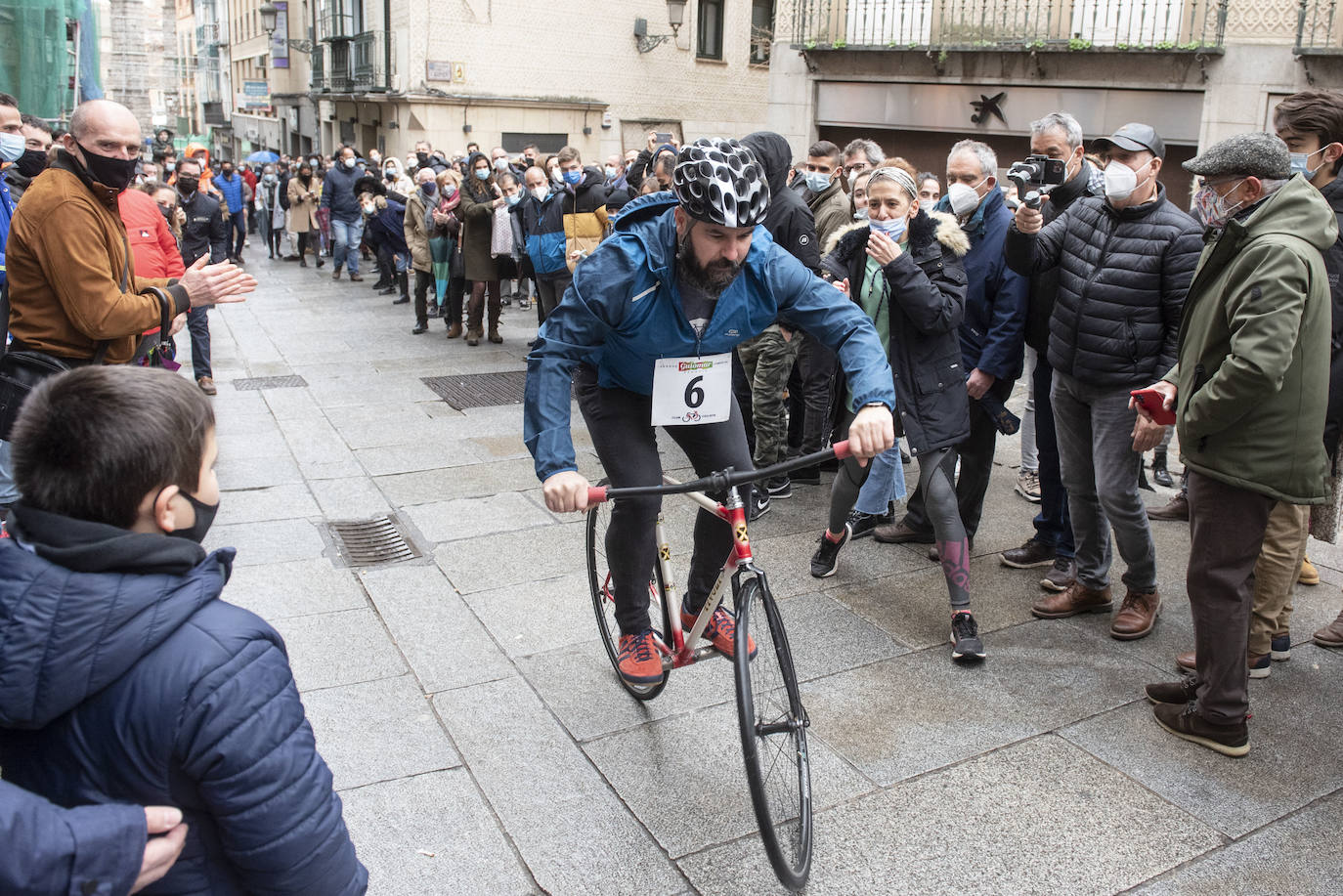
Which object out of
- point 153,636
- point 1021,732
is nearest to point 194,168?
point 1021,732

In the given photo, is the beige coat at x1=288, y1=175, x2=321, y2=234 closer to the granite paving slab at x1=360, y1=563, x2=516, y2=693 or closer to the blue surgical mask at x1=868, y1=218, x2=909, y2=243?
the granite paving slab at x1=360, y1=563, x2=516, y2=693

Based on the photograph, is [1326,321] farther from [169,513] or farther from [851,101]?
[851,101]

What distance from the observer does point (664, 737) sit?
3883 mm

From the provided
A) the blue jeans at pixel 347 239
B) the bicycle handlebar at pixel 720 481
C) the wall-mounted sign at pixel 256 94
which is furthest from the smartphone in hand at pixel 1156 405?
the wall-mounted sign at pixel 256 94

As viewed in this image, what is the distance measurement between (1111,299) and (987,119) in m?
15.8

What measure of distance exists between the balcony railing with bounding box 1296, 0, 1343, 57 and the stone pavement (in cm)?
1182

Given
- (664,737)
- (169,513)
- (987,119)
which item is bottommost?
(664,737)

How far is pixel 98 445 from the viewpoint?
5.54 ft

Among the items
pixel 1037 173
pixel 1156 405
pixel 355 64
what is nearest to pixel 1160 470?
pixel 1037 173

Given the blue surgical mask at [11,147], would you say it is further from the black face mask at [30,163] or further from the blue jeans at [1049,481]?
the blue jeans at [1049,481]

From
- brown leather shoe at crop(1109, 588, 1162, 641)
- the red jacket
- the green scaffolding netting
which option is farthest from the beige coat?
brown leather shoe at crop(1109, 588, 1162, 641)

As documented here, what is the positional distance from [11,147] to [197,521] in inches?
218

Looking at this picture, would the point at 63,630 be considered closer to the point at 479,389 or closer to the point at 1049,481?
the point at 1049,481

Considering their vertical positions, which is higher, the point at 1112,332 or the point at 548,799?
the point at 1112,332
